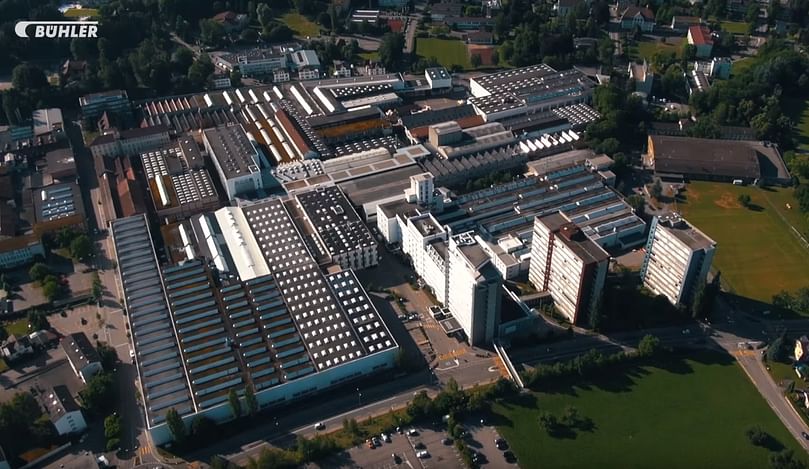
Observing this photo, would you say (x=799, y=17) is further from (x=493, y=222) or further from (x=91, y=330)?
(x=91, y=330)

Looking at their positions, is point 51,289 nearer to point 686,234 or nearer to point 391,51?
point 686,234

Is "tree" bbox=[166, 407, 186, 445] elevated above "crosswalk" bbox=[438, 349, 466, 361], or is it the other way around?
"tree" bbox=[166, 407, 186, 445]

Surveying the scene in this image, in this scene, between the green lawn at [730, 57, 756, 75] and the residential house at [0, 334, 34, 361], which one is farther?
the green lawn at [730, 57, 756, 75]

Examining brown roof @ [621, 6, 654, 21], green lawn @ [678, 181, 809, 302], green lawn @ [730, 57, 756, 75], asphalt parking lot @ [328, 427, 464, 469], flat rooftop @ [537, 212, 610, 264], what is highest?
brown roof @ [621, 6, 654, 21]

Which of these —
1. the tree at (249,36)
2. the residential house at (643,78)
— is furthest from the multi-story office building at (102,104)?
the residential house at (643,78)

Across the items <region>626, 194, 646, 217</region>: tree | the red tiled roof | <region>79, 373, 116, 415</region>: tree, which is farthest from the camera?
the red tiled roof

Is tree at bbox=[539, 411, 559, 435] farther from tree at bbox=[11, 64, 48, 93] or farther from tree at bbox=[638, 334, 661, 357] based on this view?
tree at bbox=[11, 64, 48, 93]

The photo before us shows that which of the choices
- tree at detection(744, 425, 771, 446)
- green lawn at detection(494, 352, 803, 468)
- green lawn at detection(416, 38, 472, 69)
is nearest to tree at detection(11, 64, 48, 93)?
green lawn at detection(416, 38, 472, 69)

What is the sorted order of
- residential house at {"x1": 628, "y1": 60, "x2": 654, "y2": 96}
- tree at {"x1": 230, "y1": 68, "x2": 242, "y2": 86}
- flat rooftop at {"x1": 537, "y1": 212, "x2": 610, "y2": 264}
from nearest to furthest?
flat rooftop at {"x1": 537, "y1": 212, "x2": 610, "y2": 264} < residential house at {"x1": 628, "y1": 60, "x2": 654, "y2": 96} < tree at {"x1": 230, "y1": 68, "x2": 242, "y2": 86}
